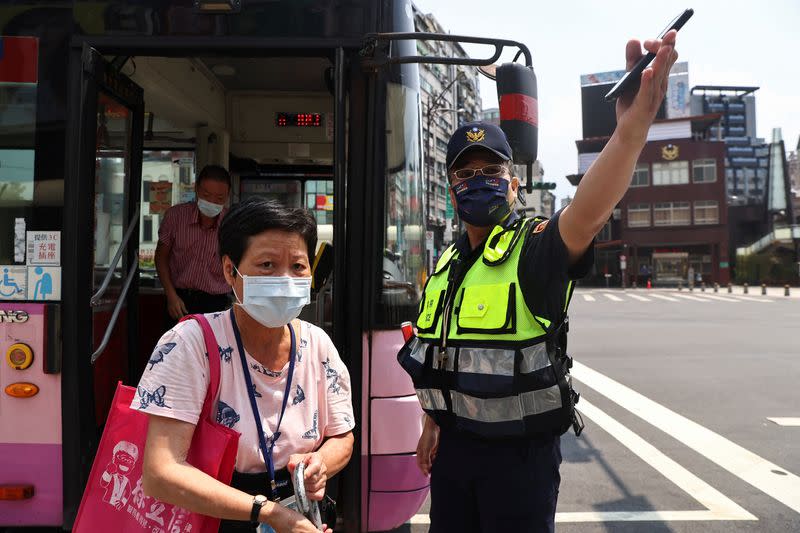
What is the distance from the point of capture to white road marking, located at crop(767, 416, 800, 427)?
254 inches

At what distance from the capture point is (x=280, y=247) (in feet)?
5.97

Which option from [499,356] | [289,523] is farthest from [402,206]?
[289,523]

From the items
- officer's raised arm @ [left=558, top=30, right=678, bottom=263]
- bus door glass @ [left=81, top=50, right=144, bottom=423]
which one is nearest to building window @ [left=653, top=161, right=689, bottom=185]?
bus door glass @ [left=81, top=50, right=144, bottom=423]

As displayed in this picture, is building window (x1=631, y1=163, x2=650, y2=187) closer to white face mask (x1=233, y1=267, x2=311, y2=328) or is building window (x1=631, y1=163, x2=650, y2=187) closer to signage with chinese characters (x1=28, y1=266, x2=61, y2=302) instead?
signage with chinese characters (x1=28, y1=266, x2=61, y2=302)

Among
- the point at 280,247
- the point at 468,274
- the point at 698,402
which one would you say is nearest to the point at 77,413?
the point at 280,247

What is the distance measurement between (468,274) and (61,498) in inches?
85.5

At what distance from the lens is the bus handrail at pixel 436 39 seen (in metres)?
2.66

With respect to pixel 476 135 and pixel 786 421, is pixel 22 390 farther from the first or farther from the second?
pixel 786 421

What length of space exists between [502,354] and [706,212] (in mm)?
57617

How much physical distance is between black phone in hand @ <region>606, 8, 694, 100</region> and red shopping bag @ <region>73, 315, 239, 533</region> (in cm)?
119

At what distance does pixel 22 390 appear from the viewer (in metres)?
2.93

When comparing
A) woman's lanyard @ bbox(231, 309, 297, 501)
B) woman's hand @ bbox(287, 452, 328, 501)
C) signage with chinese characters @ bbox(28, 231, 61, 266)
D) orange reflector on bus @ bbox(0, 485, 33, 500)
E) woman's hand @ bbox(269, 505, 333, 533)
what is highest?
signage with chinese characters @ bbox(28, 231, 61, 266)

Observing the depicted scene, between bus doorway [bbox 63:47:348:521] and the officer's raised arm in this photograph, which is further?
bus doorway [bbox 63:47:348:521]

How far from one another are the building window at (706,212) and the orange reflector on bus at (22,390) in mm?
57386
